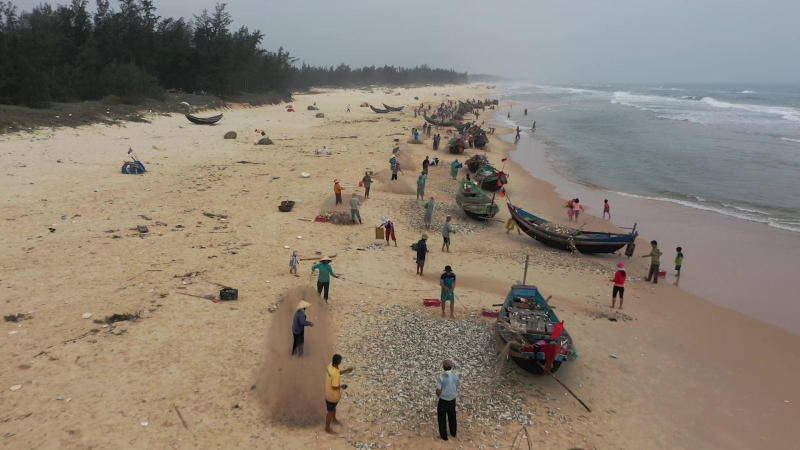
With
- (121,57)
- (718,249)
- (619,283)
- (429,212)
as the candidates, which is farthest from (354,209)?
(121,57)

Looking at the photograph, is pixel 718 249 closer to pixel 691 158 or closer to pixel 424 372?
pixel 424 372

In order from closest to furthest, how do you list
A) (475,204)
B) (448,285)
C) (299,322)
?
(299,322)
(448,285)
(475,204)

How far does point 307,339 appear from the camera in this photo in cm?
994

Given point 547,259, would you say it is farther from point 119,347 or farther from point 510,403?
point 119,347

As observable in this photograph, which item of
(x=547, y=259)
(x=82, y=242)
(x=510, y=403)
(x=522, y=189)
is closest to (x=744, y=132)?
(x=522, y=189)

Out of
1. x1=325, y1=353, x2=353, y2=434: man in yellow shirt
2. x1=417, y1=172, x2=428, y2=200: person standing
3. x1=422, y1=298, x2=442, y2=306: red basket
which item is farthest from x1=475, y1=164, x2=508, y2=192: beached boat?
x1=325, y1=353, x2=353, y2=434: man in yellow shirt

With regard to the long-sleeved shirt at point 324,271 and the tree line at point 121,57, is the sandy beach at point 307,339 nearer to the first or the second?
the long-sleeved shirt at point 324,271

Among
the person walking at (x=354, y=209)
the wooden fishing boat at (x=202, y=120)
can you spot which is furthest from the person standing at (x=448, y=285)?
the wooden fishing boat at (x=202, y=120)

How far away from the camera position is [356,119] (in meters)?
52.1

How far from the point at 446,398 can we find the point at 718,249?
1663 cm

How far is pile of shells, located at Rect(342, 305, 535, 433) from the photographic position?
→ 8.53 m

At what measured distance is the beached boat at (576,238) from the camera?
1742 cm

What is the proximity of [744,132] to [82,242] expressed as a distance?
209 feet

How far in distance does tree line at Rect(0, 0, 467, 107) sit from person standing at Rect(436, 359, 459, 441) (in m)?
35.6
